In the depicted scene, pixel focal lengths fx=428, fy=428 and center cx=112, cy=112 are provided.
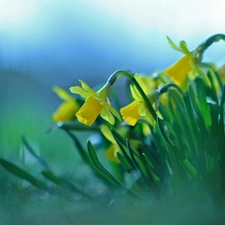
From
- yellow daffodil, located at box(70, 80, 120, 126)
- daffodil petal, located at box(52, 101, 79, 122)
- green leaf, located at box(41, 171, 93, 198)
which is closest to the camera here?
yellow daffodil, located at box(70, 80, 120, 126)

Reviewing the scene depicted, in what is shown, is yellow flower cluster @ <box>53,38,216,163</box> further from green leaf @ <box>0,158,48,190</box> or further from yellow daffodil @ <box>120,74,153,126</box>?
green leaf @ <box>0,158,48,190</box>

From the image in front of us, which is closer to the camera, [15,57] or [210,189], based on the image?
[210,189]

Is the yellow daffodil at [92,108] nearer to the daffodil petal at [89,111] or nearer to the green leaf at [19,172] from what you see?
the daffodil petal at [89,111]

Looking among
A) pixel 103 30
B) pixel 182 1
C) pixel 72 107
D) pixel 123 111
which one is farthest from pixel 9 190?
pixel 103 30

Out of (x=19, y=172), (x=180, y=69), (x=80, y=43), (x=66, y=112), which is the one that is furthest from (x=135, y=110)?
(x=80, y=43)

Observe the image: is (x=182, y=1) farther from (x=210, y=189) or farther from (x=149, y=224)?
(x=149, y=224)

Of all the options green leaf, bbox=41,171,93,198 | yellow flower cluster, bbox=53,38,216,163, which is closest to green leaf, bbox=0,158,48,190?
green leaf, bbox=41,171,93,198

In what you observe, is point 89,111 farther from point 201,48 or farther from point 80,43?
point 80,43
